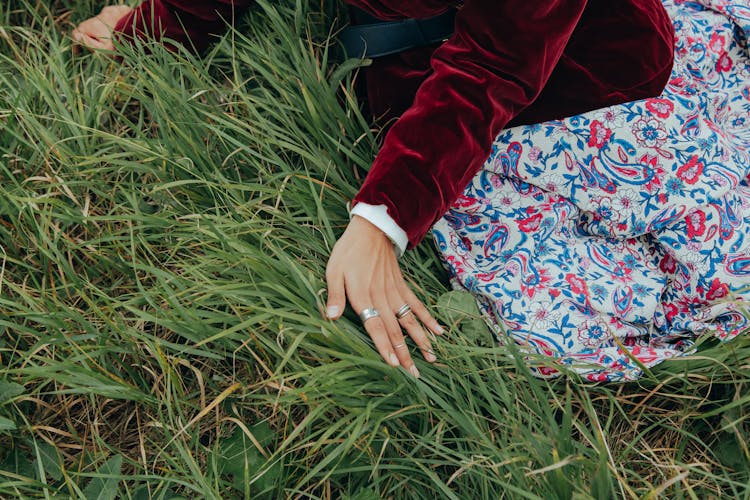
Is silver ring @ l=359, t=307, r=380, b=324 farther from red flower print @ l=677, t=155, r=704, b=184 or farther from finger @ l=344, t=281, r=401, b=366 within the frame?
red flower print @ l=677, t=155, r=704, b=184

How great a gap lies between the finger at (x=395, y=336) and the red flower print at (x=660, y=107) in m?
0.65

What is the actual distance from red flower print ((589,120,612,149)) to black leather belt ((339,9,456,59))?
0.34 metres

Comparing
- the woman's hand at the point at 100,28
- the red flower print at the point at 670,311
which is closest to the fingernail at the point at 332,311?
the red flower print at the point at 670,311

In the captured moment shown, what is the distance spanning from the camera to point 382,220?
107cm

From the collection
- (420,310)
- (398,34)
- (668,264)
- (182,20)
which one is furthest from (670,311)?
(182,20)

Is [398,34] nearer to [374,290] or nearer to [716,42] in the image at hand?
[374,290]

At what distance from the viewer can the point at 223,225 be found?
1135 mm

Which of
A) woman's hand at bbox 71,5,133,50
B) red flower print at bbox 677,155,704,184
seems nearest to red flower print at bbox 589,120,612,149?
red flower print at bbox 677,155,704,184

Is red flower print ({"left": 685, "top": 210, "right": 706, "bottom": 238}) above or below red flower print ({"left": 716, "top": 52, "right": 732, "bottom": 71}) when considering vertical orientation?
below

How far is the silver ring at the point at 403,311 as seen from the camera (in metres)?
1.11

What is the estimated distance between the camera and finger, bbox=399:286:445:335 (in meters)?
1.13

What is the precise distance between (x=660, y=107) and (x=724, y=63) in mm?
290

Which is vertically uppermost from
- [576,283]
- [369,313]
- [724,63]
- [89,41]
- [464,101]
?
[89,41]

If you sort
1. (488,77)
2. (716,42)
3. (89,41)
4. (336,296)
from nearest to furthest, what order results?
(488,77) < (336,296) < (716,42) < (89,41)
